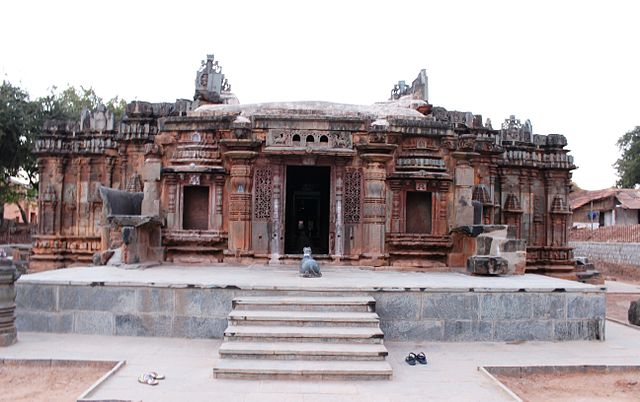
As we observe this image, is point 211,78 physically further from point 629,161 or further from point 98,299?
point 629,161

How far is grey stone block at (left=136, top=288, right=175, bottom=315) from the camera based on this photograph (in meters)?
8.70

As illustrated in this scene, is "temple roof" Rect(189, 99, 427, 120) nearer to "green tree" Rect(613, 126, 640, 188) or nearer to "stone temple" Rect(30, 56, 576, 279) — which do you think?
"stone temple" Rect(30, 56, 576, 279)

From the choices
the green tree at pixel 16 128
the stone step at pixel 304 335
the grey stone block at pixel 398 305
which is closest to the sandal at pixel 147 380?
the stone step at pixel 304 335

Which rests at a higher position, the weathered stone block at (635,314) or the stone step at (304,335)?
the stone step at (304,335)

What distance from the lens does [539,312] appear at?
8.94 meters

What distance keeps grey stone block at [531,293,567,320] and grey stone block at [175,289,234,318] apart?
468 centimetres

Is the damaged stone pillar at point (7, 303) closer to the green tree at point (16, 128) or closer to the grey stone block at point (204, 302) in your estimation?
the grey stone block at point (204, 302)

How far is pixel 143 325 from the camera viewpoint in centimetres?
876

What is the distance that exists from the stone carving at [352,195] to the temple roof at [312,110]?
1.29 m

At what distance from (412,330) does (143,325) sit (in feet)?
13.4

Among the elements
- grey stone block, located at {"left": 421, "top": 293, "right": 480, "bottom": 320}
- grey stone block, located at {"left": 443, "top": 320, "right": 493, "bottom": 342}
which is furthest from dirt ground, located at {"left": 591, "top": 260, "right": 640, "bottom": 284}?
grey stone block, located at {"left": 421, "top": 293, "right": 480, "bottom": 320}

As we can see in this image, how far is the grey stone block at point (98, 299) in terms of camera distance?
880cm

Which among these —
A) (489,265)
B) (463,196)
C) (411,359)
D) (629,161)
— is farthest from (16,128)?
(629,161)

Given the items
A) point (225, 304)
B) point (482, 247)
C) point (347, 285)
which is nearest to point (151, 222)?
point (225, 304)
